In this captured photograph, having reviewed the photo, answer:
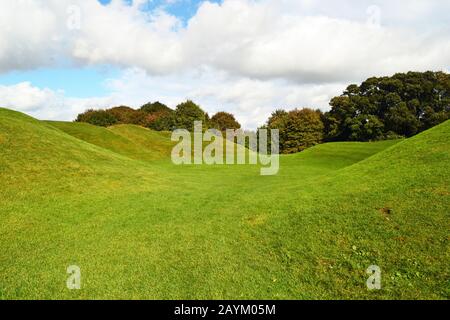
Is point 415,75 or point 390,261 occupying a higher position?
point 415,75

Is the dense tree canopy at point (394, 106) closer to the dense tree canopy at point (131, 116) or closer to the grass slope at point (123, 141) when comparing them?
the grass slope at point (123, 141)

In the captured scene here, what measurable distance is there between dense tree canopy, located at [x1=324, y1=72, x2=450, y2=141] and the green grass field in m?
76.8

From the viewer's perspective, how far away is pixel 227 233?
1509 cm

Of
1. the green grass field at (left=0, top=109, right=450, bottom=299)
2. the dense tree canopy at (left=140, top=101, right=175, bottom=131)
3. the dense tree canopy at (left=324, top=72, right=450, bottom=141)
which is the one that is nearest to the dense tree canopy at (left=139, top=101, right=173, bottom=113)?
the dense tree canopy at (left=140, top=101, right=175, bottom=131)

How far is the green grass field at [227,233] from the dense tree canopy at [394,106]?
76.8 meters

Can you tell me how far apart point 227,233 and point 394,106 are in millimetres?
97729

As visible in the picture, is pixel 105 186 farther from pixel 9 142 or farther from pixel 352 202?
pixel 352 202

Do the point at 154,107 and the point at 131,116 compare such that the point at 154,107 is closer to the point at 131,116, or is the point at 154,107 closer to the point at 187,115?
the point at 131,116

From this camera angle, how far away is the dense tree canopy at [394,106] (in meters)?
94.2

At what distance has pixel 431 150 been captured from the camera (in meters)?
21.9

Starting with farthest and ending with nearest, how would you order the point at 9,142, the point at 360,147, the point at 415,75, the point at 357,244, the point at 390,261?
the point at 415,75
the point at 360,147
the point at 9,142
the point at 357,244
the point at 390,261
